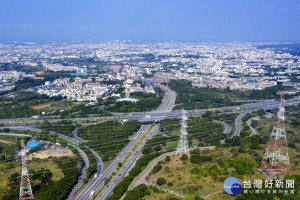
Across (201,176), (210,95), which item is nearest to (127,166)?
(201,176)

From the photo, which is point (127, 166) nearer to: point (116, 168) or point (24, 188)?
point (116, 168)

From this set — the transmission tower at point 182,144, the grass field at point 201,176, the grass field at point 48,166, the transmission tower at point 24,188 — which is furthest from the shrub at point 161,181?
the transmission tower at point 24,188

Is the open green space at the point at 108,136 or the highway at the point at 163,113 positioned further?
the highway at the point at 163,113

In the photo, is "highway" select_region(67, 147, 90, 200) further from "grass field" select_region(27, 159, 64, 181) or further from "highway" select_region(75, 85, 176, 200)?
"grass field" select_region(27, 159, 64, 181)

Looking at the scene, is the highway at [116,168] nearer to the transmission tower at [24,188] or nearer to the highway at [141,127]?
the highway at [141,127]

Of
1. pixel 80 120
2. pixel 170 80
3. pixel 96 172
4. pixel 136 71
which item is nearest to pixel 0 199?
pixel 96 172

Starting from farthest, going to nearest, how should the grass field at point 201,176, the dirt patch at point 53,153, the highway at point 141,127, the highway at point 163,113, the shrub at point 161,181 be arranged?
the highway at point 163,113
the dirt patch at point 53,153
the highway at point 141,127
the shrub at point 161,181
the grass field at point 201,176

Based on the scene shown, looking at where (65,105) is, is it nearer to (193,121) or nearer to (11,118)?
(11,118)

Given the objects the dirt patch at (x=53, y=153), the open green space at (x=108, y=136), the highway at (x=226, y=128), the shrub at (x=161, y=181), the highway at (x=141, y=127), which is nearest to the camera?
the shrub at (x=161, y=181)
